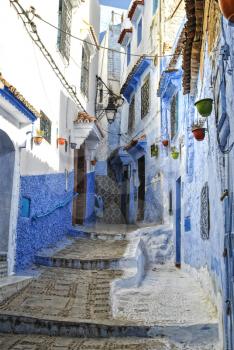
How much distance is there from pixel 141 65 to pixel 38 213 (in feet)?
30.6

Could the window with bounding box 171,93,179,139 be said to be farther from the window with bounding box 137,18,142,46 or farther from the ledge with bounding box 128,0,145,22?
the ledge with bounding box 128,0,145,22

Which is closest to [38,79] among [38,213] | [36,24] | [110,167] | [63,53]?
[36,24]

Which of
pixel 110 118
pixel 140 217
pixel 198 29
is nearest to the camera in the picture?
pixel 198 29

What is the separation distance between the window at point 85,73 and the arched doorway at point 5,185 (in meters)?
6.41

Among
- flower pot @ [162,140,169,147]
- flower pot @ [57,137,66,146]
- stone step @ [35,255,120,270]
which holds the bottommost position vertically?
stone step @ [35,255,120,270]

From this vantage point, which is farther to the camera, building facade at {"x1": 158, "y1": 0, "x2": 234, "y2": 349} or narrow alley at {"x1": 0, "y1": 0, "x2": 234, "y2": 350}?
narrow alley at {"x1": 0, "y1": 0, "x2": 234, "y2": 350}

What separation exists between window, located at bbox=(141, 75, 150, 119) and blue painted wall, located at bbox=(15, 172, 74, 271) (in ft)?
19.4

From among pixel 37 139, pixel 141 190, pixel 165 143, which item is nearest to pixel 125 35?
pixel 141 190

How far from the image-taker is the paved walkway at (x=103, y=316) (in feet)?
14.8

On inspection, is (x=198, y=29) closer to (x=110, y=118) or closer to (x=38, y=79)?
(x=38, y=79)

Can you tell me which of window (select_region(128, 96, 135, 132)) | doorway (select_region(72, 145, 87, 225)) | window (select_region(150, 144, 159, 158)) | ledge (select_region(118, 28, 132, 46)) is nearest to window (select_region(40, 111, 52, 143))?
doorway (select_region(72, 145, 87, 225))

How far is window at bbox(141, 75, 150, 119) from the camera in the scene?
1554 cm

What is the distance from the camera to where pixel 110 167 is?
22156mm

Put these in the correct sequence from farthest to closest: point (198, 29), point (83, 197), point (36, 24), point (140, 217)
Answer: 1. point (140, 217)
2. point (83, 197)
3. point (36, 24)
4. point (198, 29)
